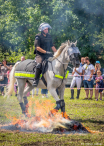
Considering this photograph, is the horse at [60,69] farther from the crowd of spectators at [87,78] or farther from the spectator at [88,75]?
the spectator at [88,75]

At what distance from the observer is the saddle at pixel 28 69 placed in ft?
24.7

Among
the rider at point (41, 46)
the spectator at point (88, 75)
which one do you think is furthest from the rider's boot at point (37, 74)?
the spectator at point (88, 75)

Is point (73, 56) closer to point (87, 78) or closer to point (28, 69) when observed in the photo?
point (28, 69)

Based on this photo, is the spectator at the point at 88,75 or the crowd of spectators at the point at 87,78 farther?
the spectator at the point at 88,75

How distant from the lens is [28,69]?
797cm

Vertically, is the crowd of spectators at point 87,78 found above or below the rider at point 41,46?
below

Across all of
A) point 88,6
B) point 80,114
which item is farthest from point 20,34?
point 80,114

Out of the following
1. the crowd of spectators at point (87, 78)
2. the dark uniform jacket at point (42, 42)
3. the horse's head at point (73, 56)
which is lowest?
the crowd of spectators at point (87, 78)

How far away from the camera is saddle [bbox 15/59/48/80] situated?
752cm

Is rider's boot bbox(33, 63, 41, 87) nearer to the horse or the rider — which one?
the rider

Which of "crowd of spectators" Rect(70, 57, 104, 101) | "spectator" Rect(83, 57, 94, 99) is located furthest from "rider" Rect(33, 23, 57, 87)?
"spectator" Rect(83, 57, 94, 99)

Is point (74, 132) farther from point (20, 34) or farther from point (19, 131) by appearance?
point (20, 34)

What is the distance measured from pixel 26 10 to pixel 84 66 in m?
9.78

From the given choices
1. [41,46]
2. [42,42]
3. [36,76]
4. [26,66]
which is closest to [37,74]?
[36,76]
